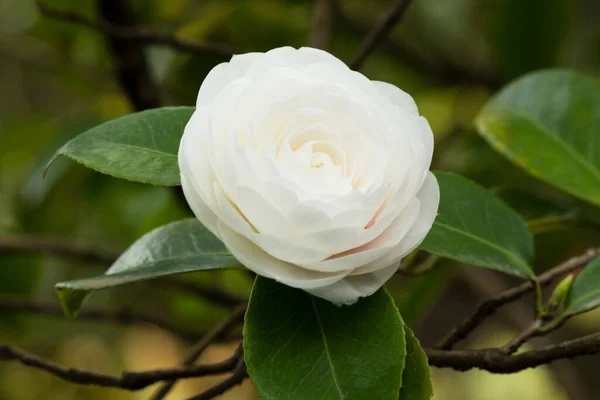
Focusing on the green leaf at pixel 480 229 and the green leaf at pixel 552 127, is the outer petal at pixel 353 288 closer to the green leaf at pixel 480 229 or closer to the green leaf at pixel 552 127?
the green leaf at pixel 480 229

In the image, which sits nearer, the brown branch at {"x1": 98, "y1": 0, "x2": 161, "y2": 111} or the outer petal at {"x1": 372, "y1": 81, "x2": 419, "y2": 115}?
the outer petal at {"x1": 372, "y1": 81, "x2": 419, "y2": 115}

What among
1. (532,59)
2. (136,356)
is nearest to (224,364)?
(532,59)

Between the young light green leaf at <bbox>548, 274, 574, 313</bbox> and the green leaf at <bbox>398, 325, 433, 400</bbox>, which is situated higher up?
the green leaf at <bbox>398, 325, 433, 400</bbox>

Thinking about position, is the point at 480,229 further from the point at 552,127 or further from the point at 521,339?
the point at 552,127

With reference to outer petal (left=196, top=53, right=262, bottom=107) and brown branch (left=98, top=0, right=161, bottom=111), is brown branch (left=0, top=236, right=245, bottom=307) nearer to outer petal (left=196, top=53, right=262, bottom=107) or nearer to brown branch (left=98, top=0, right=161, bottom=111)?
brown branch (left=98, top=0, right=161, bottom=111)

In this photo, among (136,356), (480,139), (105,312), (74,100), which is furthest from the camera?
(74,100)

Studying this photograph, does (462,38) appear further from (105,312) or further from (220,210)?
(220,210)

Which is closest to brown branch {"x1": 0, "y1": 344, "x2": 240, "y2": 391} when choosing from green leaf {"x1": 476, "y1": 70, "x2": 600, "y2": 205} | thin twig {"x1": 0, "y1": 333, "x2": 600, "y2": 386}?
thin twig {"x1": 0, "y1": 333, "x2": 600, "y2": 386}

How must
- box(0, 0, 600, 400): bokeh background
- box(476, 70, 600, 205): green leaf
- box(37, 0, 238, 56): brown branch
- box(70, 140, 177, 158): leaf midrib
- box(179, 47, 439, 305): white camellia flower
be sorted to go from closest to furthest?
box(179, 47, 439, 305): white camellia flower → box(70, 140, 177, 158): leaf midrib → box(476, 70, 600, 205): green leaf → box(37, 0, 238, 56): brown branch → box(0, 0, 600, 400): bokeh background

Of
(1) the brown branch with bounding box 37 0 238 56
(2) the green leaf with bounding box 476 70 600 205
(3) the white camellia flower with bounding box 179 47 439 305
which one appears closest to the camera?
(3) the white camellia flower with bounding box 179 47 439 305
